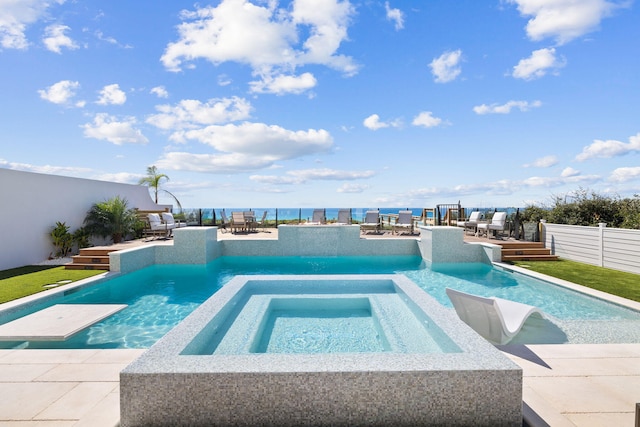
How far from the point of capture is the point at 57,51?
781 centimetres

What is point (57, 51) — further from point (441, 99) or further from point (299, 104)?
point (441, 99)

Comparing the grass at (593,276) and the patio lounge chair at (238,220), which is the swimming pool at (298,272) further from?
the patio lounge chair at (238,220)

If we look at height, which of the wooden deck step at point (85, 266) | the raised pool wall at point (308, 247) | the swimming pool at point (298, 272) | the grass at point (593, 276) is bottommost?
the swimming pool at point (298, 272)

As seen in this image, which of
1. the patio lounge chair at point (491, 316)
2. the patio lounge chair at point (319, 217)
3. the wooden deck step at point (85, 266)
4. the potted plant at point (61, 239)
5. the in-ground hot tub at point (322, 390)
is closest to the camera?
the in-ground hot tub at point (322, 390)

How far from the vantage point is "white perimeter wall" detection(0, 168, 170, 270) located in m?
7.97

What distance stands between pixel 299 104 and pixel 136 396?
486 inches

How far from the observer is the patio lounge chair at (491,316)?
12.1ft

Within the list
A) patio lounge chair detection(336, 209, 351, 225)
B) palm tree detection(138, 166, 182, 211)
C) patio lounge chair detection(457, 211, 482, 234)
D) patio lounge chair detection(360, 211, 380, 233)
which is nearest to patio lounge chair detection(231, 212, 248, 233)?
patio lounge chair detection(336, 209, 351, 225)

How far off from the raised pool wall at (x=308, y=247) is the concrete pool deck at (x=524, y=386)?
4793mm

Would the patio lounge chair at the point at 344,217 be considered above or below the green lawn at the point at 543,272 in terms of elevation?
above

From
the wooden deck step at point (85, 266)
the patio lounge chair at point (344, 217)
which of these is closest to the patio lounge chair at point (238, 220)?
the patio lounge chair at point (344, 217)

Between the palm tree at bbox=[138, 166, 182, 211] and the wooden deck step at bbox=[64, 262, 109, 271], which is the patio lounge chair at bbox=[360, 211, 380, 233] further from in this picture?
the palm tree at bbox=[138, 166, 182, 211]

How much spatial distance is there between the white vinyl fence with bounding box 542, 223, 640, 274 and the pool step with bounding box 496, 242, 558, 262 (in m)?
0.45

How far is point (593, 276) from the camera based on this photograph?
6.79m
